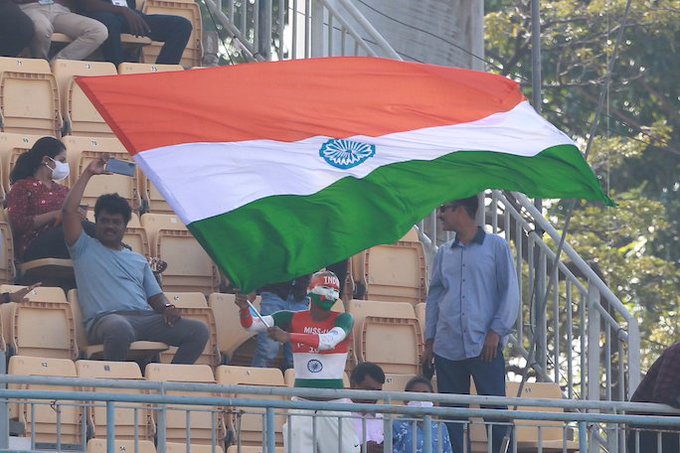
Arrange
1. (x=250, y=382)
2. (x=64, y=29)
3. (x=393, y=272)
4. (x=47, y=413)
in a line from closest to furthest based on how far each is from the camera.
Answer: (x=47, y=413), (x=250, y=382), (x=393, y=272), (x=64, y=29)

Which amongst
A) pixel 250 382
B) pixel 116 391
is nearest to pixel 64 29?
pixel 250 382

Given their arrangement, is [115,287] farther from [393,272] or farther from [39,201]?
[393,272]

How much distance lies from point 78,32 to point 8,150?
1.98 metres

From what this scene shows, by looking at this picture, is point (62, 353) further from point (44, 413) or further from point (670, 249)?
point (670, 249)

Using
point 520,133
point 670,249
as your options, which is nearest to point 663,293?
point 670,249

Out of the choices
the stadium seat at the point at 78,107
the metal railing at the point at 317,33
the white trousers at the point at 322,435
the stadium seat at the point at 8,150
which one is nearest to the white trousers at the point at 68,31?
the stadium seat at the point at 78,107

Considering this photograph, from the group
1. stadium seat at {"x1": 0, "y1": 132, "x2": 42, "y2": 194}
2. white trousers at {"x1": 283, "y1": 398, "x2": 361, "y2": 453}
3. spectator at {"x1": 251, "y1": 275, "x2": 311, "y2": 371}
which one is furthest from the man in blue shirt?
stadium seat at {"x1": 0, "y1": 132, "x2": 42, "y2": 194}

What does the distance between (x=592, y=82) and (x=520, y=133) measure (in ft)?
50.1

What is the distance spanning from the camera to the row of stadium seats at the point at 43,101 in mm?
15867

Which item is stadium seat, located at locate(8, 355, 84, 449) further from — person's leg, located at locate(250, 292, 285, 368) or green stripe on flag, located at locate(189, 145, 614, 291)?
green stripe on flag, located at locate(189, 145, 614, 291)

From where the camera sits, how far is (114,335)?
13.4m

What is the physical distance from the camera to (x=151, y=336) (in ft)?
44.8

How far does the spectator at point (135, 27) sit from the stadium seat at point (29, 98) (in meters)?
1.03

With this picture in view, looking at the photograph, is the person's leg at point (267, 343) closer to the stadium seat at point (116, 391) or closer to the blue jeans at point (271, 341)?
the blue jeans at point (271, 341)
